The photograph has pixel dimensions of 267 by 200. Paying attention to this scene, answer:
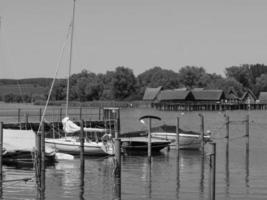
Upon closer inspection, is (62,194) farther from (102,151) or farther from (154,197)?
(102,151)

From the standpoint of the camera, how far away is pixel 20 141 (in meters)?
40.4

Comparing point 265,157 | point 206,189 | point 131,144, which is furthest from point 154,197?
point 265,157

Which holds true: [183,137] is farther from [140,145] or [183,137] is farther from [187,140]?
[140,145]

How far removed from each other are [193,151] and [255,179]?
1569cm

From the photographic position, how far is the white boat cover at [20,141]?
1577 inches

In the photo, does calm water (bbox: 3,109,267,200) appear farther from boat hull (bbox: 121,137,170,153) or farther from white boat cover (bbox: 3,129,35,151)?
white boat cover (bbox: 3,129,35,151)

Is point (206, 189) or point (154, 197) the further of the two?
point (206, 189)

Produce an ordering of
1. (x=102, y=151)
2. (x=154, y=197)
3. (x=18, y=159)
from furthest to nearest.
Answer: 1. (x=102, y=151)
2. (x=18, y=159)
3. (x=154, y=197)

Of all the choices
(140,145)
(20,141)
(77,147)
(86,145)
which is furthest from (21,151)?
(140,145)

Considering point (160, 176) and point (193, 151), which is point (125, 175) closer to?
point (160, 176)

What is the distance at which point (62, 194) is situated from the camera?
3089cm

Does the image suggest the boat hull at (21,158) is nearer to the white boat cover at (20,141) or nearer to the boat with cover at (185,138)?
the white boat cover at (20,141)

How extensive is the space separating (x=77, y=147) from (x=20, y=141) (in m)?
5.50

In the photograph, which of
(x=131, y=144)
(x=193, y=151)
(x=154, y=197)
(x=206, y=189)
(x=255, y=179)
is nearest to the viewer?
(x=154, y=197)
